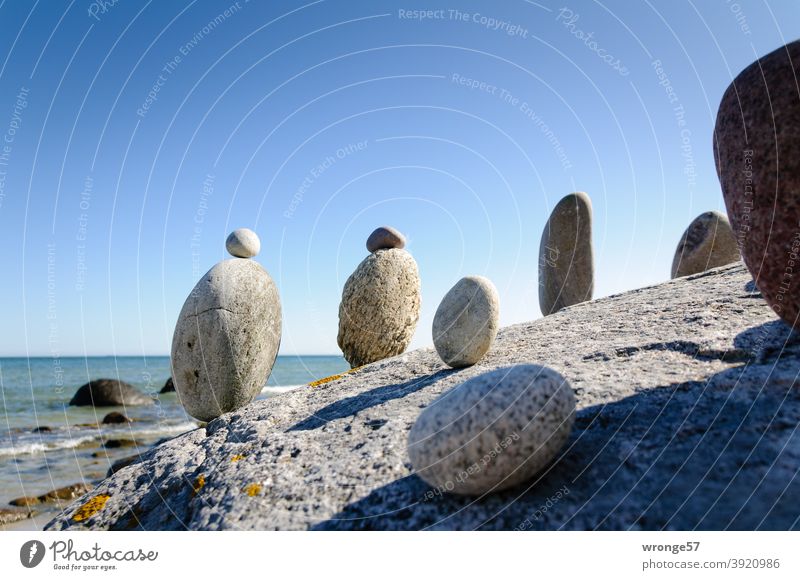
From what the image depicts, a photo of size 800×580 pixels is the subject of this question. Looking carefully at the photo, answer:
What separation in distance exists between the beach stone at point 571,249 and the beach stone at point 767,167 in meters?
7.81

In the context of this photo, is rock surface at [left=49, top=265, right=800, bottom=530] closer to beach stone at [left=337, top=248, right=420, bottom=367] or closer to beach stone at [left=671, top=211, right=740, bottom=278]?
beach stone at [left=337, top=248, right=420, bottom=367]

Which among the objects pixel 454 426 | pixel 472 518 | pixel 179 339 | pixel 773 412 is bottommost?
pixel 472 518

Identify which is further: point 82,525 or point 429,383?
point 429,383

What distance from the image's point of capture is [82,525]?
3805 mm

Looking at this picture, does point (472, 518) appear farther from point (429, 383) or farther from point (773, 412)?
point (429, 383)

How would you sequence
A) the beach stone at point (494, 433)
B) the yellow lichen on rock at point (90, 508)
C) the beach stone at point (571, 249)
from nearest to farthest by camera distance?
the beach stone at point (494, 433) < the yellow lichen on rock at point (90, 508) < the beach stone at point (571, 249)

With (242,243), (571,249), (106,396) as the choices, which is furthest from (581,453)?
(106,396)

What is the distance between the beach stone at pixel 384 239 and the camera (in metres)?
9.68

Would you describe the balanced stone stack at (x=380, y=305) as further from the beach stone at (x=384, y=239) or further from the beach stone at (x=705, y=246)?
the beach stone at (x=705, y=246)

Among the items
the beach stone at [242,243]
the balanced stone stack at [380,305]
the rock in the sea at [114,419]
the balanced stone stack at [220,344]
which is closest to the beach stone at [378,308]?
the balanced stone stack at [380,305]

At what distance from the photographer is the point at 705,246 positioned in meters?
10.5

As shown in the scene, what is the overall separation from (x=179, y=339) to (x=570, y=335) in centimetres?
500
